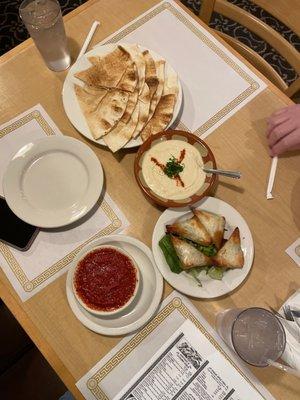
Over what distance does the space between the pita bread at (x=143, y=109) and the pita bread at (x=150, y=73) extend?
0.02 metres

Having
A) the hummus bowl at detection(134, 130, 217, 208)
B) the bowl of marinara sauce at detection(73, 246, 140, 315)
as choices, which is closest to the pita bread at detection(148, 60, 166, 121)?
the hummus bowl at detection(134, 130, 217, 208)

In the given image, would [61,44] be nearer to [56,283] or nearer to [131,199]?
[131,199]

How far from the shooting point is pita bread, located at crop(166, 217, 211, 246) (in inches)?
45.4

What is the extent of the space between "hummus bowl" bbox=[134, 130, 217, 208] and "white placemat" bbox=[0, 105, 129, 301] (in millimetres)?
143

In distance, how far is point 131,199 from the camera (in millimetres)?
1268

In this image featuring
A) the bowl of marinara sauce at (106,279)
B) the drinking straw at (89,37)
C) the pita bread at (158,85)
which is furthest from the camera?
the drinking straw at (89,37)

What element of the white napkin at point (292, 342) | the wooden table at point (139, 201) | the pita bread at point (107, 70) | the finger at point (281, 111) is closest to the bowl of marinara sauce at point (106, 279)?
the wooden table at point (139, 201)

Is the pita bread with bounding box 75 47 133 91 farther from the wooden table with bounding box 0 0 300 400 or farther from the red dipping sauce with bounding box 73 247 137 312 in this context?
the red dipping sauce with bounding box 73 247 137 312

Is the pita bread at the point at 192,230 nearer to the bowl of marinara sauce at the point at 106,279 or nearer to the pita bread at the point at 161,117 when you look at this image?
the bowl of marinara sauce at the point at 106,279

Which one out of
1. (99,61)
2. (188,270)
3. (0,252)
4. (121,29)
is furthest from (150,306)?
(121,29)

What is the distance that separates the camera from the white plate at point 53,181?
119 centimetres

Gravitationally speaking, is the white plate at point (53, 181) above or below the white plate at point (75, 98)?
below

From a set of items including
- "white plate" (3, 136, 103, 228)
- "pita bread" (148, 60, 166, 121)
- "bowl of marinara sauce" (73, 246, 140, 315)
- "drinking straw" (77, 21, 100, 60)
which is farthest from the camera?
"drinking straw" (77, 21, 100, 60)

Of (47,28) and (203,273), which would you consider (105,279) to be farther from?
(47,28)
